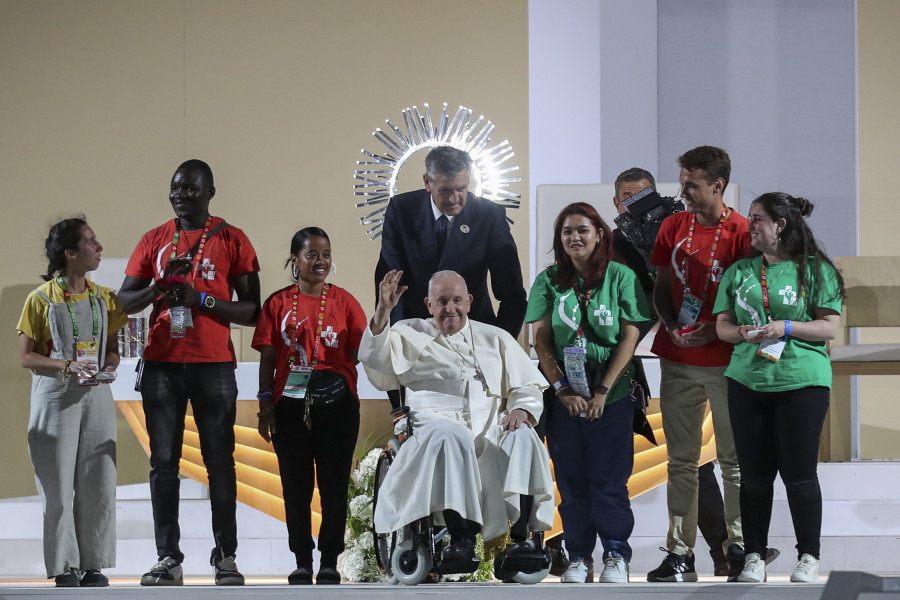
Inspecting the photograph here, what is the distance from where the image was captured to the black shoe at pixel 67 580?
11.8 ft

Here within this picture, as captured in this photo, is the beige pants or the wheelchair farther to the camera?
the beige pants

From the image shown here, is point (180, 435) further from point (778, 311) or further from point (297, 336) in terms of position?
point (778, 311)

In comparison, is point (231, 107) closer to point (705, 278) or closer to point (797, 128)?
point (797, 128)

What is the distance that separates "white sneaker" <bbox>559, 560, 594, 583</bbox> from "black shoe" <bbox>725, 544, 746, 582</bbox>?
0.46 m

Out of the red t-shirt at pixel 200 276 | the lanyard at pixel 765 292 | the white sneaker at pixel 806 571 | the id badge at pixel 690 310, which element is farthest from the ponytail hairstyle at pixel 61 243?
the white sneaker at pixel 806 571

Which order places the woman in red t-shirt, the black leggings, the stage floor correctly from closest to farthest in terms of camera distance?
1. the stage floor
2. the black leggings
3. the woman in red t-shirt

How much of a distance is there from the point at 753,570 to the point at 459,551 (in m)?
0.94

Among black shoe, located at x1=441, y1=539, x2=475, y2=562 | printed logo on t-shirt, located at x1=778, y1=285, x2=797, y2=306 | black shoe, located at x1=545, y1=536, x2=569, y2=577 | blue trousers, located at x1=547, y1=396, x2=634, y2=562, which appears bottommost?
black shoe, located at x1=545, y1=536, x2=569, y2=577

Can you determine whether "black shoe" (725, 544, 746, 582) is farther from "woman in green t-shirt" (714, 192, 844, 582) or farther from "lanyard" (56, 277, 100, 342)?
"lanyard" (56, 277, 100, 342)

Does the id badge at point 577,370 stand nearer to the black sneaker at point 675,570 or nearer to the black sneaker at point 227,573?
the black sneaker at point 675,570

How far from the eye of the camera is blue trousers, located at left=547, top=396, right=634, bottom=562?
11.4 feet

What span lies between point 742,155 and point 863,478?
2990 mm

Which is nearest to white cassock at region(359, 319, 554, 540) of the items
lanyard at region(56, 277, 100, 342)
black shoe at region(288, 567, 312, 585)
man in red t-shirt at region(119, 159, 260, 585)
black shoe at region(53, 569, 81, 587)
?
black shoe at region(288, 567, 312, 585)

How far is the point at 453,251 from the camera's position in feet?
12.4
